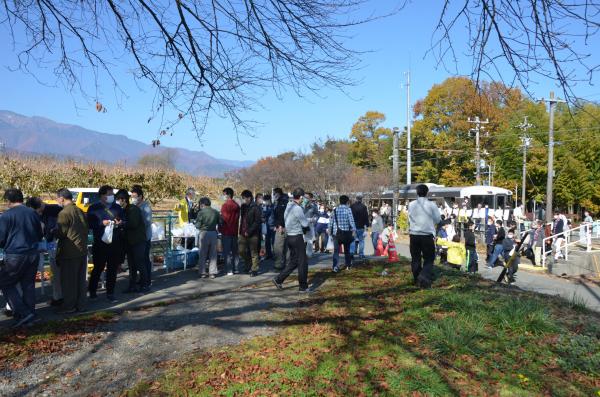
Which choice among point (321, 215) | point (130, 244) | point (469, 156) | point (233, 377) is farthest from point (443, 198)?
point (233, 377)

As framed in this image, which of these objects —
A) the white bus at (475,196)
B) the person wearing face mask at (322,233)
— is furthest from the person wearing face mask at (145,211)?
the white bus at (475,196)

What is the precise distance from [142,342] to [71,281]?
6.29ft

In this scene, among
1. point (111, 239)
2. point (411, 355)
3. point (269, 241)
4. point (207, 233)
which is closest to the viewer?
point (411, 355)

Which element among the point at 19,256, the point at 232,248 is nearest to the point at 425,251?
the point at 232,248

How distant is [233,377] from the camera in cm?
442

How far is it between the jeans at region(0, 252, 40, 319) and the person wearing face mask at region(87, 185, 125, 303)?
129 centimetres

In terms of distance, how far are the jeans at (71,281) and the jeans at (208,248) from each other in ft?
9.55

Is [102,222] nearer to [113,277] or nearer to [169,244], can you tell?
[113,277]

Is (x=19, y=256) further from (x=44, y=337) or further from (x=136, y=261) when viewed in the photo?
(x=136, y=261)

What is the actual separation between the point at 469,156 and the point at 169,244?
41.8m

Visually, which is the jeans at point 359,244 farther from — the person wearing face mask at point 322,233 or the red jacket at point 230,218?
the red jacket at point 230,218

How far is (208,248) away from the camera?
31.7 ft

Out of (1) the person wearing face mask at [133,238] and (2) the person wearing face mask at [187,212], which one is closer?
(1) the person wearing face mask at [133,238]

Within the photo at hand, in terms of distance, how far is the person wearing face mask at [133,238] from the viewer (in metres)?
7.89
